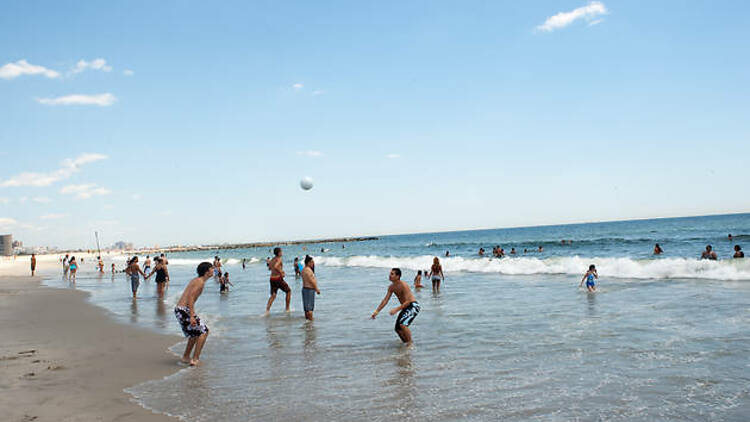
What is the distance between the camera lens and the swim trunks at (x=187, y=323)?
7.73m

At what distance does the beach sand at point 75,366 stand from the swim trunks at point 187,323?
64 centimetres

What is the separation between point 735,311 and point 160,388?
1231cm

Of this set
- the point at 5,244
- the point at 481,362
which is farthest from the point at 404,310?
the point at 5,244

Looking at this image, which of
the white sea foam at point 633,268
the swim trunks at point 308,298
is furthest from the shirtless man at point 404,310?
the white sea foam at point 633,268

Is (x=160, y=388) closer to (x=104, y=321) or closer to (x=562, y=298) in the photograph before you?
(x=104, y=321)

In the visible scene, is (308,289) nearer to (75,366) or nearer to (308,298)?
(308,298)

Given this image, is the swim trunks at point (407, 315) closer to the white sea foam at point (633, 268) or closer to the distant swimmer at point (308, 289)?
the distant swimmer at point (308, 289)

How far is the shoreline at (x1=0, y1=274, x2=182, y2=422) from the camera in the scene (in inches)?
226

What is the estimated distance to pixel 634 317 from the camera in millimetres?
11406

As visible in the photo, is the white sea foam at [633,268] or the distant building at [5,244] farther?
the distant building at [5,244]

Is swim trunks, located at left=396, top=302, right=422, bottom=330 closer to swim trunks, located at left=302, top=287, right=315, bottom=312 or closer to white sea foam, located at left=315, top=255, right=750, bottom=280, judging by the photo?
swim trunks, located at left=302, top=287, right=315, bottom=312

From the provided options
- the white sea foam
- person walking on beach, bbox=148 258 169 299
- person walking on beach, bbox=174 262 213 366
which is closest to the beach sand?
person walking on beach, bbox=174 262 213 366

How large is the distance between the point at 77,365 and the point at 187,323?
6.69ft

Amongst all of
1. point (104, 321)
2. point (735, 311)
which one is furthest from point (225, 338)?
point (735, 311)
